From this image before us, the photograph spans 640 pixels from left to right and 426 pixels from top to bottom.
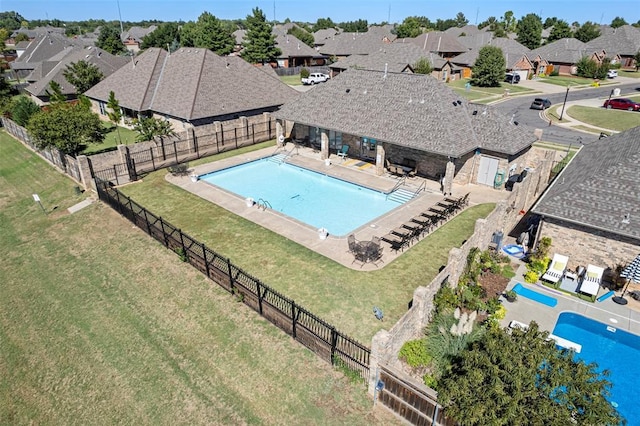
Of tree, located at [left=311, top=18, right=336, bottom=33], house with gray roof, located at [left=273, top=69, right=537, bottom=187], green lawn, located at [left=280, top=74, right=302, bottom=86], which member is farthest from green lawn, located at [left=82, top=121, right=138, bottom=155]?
tree, located at [left=311, top=18, right=336, bottom=33]

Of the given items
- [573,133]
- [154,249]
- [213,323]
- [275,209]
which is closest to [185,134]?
[275,209]

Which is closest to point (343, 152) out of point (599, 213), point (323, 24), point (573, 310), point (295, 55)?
point (599, 213)

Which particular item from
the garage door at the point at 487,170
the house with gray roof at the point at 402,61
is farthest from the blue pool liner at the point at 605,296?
the house with gray roof at the point at 402,61

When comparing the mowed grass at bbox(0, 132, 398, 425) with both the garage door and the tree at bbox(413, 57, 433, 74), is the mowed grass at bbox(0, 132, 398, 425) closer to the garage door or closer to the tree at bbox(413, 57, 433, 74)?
the garage door

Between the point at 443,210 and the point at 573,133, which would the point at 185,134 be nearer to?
the point at 443,210

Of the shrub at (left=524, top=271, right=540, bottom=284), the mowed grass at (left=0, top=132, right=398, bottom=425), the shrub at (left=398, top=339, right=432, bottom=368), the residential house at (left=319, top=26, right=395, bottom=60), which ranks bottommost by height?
the mowed grass at (left=0, top=132, right=398, bottom=425)

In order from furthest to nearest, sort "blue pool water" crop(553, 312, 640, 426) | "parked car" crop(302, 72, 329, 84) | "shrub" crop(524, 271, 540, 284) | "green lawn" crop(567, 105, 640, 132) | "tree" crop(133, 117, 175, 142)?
"parked car" crop(302, 72, 329, 84)
"green lawn" crop(567, 105, 640, 132)
"tree" crop(133, 117, 175, 142)
"shrub" crop(524, 271, 540, 284)
"blue pool water" crop(553, 312, 640, 426)

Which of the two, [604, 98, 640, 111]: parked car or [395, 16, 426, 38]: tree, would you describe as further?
[395, 16, 426, 38]: tree

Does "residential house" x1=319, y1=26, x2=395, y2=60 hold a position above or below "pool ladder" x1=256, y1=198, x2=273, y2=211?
above
